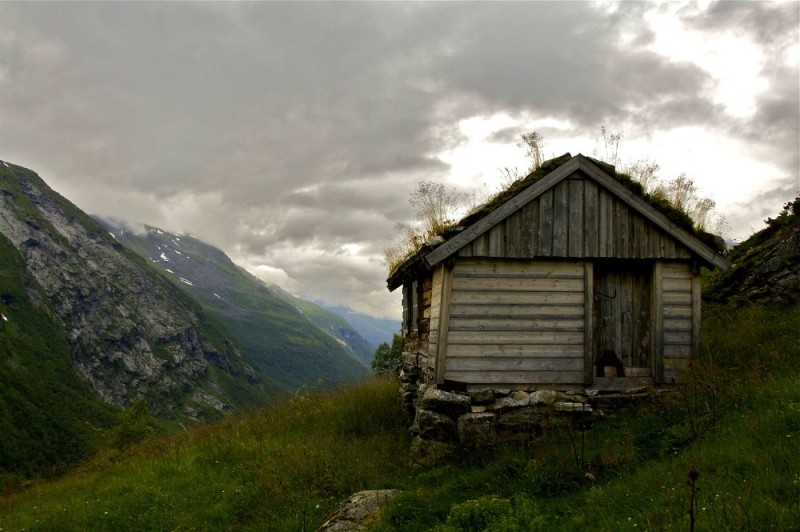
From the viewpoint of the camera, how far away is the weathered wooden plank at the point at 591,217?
456 inches

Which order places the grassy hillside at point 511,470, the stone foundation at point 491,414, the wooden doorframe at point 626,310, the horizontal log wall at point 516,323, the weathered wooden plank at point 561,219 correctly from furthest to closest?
the wooden doorframe at point 626,310 < the weathered wooden plank at point 561,219 < the horizontal log wall at point 516,323 < the stone foundation at point 491,414 < the grassy hillside at point 511,470

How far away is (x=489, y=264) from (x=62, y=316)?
689 feet

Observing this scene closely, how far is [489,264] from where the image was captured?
11562mm

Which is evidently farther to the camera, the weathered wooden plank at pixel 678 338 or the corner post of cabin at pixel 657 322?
the weathered wooden plank at pixel 678 338

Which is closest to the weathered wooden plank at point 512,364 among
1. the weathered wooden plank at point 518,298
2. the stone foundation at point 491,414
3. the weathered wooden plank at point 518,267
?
the stone foundation at point 491,414

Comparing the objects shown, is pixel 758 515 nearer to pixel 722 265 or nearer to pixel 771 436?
pixel 771 436

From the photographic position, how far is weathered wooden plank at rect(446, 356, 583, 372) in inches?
443

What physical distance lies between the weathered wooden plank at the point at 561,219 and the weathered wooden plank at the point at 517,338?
1.72m

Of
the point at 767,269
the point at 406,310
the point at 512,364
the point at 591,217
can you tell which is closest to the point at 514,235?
the point at 591,217

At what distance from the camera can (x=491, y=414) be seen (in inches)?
427

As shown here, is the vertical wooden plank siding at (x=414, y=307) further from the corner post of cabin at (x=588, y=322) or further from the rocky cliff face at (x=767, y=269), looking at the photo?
the rocky cliff face at (x=767, y=269)

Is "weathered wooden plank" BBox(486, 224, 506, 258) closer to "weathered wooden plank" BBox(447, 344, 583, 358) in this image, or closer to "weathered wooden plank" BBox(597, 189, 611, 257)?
"weathered wooden plank" BBox(447, 344, 583, 358)

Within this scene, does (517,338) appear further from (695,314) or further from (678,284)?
(695,314)

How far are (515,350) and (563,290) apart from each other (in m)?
1.68
